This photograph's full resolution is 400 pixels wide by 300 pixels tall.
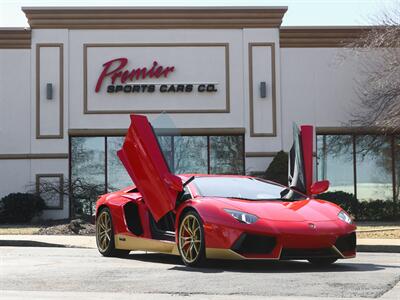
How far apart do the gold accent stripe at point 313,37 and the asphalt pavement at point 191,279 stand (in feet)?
48.8

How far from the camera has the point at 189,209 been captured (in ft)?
29.6

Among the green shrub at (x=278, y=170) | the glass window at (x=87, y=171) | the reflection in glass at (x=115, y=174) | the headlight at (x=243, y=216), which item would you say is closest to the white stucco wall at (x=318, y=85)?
the green shrub at (x=278, y=170)

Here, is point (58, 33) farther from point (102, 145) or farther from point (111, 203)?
point (111, 203)

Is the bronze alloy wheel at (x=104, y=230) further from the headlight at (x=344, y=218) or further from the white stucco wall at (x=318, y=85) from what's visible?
the white stucco wall at (x=318, y=85)

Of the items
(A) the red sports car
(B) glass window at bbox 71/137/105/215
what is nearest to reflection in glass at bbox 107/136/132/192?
(B) glass window at bbox 71/137/105/215

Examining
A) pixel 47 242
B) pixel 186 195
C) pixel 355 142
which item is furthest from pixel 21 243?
pixel 355 142

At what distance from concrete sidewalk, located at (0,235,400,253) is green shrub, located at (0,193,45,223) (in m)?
7.32

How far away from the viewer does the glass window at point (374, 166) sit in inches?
943

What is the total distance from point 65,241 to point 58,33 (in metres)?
11.3

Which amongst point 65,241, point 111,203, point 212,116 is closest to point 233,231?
point 111,203

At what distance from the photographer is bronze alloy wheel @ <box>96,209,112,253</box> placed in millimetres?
10841

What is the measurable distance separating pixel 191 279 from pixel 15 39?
1819 cm

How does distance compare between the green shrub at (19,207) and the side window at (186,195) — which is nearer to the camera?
the side window at (186,195)

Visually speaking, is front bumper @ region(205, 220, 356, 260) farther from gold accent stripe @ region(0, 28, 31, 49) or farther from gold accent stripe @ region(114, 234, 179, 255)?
gold accent stripe @ region(0, 28, 31, 49)
